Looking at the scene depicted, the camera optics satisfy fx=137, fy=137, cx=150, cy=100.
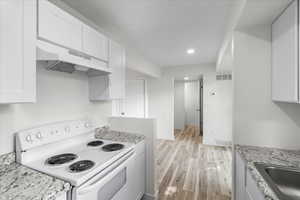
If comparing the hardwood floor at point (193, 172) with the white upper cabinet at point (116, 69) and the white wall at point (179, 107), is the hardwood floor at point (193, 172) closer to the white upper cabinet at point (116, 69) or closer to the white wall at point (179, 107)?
the white upper cabinet at point (116, 69)

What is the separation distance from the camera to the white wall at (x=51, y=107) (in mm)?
1081

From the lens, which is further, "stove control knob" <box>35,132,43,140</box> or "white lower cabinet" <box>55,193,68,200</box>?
"stove control knob" <box>35,132,43,140</box>

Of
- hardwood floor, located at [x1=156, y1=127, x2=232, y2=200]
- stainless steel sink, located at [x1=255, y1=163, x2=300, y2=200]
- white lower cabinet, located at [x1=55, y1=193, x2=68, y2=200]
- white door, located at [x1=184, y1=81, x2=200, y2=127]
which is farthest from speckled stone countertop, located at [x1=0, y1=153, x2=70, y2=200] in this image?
white door, located at [x1=184, y1=81, x2=200, y2=127]

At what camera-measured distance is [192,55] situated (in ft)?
10.7

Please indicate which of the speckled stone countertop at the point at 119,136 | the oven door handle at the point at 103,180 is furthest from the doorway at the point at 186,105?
the oven door handle at the point at 103,180

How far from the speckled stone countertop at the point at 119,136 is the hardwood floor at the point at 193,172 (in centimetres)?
89

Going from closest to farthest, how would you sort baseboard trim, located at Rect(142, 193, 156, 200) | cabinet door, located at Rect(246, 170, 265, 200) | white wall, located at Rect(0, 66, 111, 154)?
cabinet door, located at Rect(246, 170, 265, 200) → white wall, located at Rect(0, 66, 111, 154) → baseboard trim, located at Rect(142, 193, 156, 200)

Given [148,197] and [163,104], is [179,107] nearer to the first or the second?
[163,104]

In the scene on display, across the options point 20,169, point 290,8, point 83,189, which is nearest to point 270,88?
point 290,8

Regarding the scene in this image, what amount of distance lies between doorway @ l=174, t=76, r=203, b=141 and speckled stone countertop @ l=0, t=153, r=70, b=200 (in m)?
5.34

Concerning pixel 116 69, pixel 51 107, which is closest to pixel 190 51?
pixel 116 69

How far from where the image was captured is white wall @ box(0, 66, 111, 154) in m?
1.08

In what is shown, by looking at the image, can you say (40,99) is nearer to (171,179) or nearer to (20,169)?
(20,169)

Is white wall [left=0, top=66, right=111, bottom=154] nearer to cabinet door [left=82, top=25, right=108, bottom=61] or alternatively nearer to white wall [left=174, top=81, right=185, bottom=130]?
cabinet door [left=82, top=25, right=108, bottom=61]
